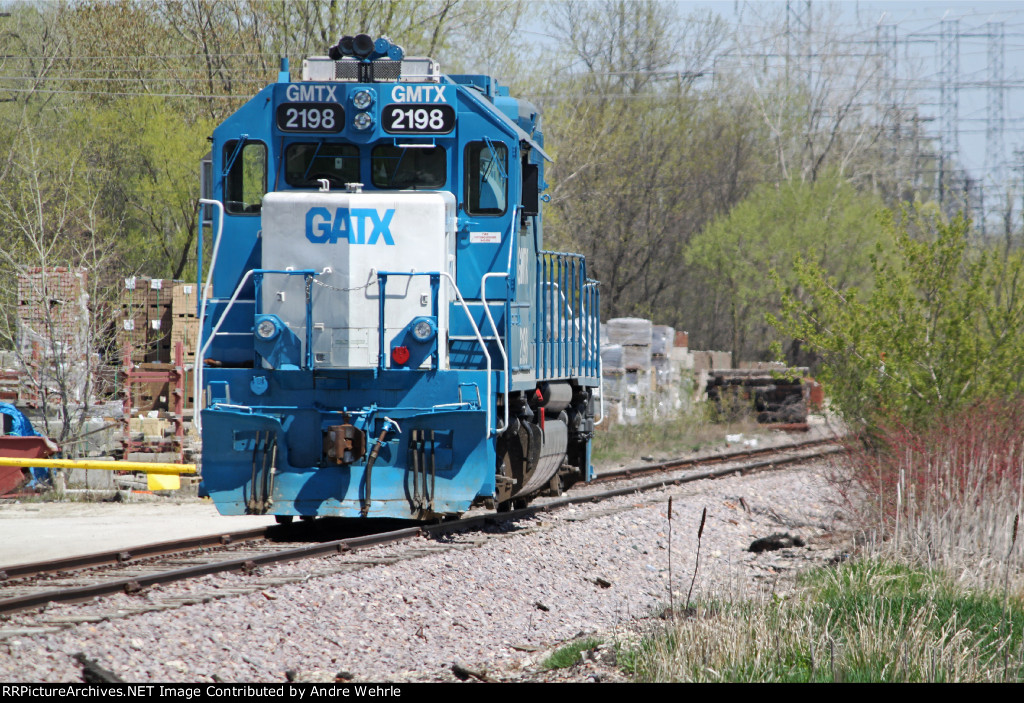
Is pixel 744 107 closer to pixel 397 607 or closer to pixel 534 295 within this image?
pixel 534 295

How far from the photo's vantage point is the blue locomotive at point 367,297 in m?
9.10

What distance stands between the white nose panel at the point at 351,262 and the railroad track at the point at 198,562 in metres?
1.62

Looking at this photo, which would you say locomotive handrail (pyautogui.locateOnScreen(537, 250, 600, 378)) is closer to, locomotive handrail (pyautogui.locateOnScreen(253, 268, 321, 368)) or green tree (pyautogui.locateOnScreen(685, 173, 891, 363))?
locomotive handrail (pyautogui.locateOnScreen(253, 268, 321, 368))

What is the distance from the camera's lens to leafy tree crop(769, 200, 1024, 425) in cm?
1180

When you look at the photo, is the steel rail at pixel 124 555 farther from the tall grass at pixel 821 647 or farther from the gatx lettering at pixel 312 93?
the tall grass at pixel 821 647

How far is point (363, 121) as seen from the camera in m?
9.62


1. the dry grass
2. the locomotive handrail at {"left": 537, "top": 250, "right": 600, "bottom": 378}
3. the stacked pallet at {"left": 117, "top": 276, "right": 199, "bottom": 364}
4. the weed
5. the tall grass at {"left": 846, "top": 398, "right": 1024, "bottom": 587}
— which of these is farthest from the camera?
the stacked pallet at {"left": 117, "top": 276, "right": 199, "bottom": 364}

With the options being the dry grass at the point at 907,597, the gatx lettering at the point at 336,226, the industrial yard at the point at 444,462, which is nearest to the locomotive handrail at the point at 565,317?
the industrial yard at the point at 444,462

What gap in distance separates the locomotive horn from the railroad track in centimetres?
427

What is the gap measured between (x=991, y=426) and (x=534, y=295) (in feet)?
15.0

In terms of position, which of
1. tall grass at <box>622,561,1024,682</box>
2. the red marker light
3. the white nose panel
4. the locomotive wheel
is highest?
the white nose panel

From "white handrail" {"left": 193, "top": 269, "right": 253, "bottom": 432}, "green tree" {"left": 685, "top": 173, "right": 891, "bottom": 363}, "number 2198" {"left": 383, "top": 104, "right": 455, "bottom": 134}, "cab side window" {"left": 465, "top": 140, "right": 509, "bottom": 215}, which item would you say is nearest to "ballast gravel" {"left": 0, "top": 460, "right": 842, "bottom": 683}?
"white handrail" {"left": 193, "top": 269, "right": 253, "bottom": 432}

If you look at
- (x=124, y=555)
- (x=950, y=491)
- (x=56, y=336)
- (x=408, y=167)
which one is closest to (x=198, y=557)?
(x=124, y=555)

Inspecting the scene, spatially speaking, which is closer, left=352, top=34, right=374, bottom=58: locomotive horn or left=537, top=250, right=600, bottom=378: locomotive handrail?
left=352, top=34, right=374, bottom=58: locomotive horn
